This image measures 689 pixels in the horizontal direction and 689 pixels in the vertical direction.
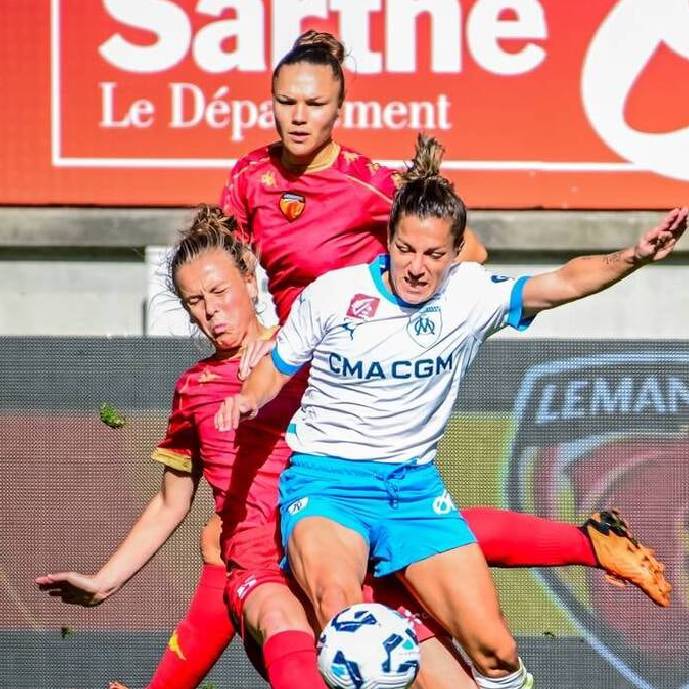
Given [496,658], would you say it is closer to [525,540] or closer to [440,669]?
[440,669]

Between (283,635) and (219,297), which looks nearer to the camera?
(283,635)

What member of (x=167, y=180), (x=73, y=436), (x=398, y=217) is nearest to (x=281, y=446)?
(x=398, y=217)

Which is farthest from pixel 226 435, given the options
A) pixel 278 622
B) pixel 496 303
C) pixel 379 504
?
pixel 496 303

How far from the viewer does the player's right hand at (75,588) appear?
4.93 m

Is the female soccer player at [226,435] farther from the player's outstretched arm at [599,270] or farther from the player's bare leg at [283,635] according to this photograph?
the player's outstretched arm at [599,270]

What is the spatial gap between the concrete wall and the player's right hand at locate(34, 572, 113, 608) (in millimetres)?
4599

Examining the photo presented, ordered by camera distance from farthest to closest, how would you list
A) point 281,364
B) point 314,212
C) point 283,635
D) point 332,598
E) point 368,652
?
point 314,212 < point 281,364 < point 283,635 < point 332,598 < point 368,652

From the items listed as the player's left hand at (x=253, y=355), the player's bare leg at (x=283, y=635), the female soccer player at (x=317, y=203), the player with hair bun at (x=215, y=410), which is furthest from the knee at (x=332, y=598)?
the female soccer player at (x=317, y=203)

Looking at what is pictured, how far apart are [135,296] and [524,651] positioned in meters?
4.33

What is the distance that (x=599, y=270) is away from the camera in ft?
14.9

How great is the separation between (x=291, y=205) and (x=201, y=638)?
152cm

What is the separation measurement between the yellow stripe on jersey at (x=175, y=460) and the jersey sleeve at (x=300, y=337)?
584 mm

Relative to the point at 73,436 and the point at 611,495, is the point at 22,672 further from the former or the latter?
the point at 611,495

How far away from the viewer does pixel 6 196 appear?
972 cm
